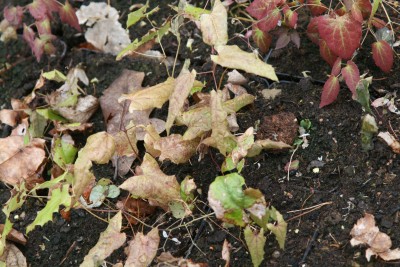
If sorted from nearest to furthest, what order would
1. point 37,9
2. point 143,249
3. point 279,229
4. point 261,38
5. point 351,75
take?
point 279,229 → point 143,249 → point 351,75 → point 261,38 → point 37,9

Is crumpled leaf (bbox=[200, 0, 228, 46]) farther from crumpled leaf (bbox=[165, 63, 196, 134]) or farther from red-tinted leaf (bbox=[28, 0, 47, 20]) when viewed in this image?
red-tinted leaf (bbox=[28, 0, 47, 20])

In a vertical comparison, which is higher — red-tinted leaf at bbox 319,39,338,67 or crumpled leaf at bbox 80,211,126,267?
red-tinted leaf at bbox 319,39,338,67

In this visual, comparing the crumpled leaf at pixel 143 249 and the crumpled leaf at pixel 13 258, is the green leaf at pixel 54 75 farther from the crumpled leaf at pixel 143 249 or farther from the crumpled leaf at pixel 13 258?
the crumpled leaf at pixel 143 249

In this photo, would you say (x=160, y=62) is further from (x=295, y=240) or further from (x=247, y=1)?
(x=295, y=240)

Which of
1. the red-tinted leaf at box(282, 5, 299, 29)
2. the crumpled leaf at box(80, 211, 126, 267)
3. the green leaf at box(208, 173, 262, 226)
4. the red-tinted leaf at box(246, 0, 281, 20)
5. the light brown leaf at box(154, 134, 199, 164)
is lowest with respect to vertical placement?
the crumpled leaf at box(80, 211, 126, 267)

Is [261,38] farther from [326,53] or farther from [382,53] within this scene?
[382,53]

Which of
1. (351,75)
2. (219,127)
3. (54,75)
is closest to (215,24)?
(219,127)

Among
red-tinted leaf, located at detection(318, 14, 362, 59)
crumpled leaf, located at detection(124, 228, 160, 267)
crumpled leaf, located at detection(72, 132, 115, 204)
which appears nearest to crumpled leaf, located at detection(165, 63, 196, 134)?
crumpled leaf, located at detection(72, 132, 115, 204)

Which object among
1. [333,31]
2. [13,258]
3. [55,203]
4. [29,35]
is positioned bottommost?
[13,258]
